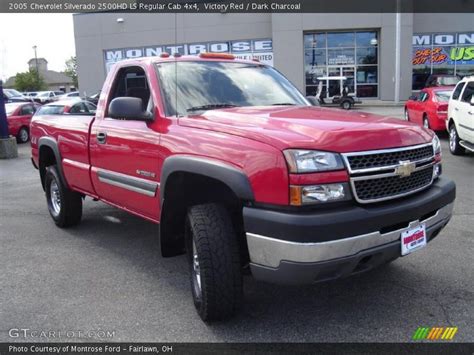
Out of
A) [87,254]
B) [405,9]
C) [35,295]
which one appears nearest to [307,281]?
[35,295]

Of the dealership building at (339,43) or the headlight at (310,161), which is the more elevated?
the dealership building at (339,43)

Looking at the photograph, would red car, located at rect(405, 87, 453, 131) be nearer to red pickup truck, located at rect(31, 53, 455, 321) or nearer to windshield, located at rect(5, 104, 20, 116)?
red pickup truck, located at rect(31, 53, 455, 321)

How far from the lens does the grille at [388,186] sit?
2979 millimetres

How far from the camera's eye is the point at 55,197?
20.4 feet

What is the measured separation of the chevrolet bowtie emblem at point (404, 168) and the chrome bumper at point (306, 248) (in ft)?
1.26

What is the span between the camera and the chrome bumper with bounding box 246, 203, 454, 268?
279cm

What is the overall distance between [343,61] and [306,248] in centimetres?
3161

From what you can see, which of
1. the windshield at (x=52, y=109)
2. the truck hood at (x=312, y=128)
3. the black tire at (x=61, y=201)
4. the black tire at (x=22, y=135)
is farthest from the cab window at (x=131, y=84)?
the black tire at (x=22, y=135)

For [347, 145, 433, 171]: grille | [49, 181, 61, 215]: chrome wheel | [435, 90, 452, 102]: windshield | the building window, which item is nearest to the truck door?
[49, 181, 61, 215]: chrome wheel

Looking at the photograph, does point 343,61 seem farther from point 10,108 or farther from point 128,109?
point 128,109

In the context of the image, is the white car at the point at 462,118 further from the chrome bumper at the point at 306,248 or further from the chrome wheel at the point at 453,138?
the chrome bumper at the point at 306,248

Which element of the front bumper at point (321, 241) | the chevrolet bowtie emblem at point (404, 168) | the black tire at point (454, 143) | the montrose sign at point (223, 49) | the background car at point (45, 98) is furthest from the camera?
the background car at point (45, 98)

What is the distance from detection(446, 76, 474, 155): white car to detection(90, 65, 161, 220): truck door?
731cm

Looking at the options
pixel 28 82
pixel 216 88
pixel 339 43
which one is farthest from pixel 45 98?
pixel 28 82
